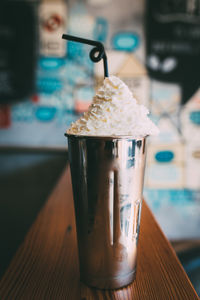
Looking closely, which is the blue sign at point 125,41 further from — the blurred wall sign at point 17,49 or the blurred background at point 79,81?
the blurred wall sign at point 17,49

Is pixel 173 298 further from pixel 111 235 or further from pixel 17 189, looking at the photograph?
pixel 17 189

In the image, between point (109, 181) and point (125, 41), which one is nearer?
point (109, 181)

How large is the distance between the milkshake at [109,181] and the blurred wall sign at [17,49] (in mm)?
1953

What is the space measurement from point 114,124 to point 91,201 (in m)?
0.17

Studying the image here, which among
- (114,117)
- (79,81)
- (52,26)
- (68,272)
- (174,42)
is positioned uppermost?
(52,26)

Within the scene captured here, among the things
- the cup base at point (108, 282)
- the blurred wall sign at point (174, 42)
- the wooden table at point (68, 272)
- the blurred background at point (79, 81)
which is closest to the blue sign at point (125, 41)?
the blurred background at point (79, 81)

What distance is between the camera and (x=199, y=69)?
2.30 metres

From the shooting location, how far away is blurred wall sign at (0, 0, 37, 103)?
220cm

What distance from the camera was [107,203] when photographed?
1.66ft

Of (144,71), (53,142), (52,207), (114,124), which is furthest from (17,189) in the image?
(114,124)

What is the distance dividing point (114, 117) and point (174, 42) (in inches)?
82.9

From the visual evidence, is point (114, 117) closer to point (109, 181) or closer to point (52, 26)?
point (109, 181)

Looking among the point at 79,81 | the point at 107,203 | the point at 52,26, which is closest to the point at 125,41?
the point at 79,81

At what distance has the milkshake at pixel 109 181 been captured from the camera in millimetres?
491
